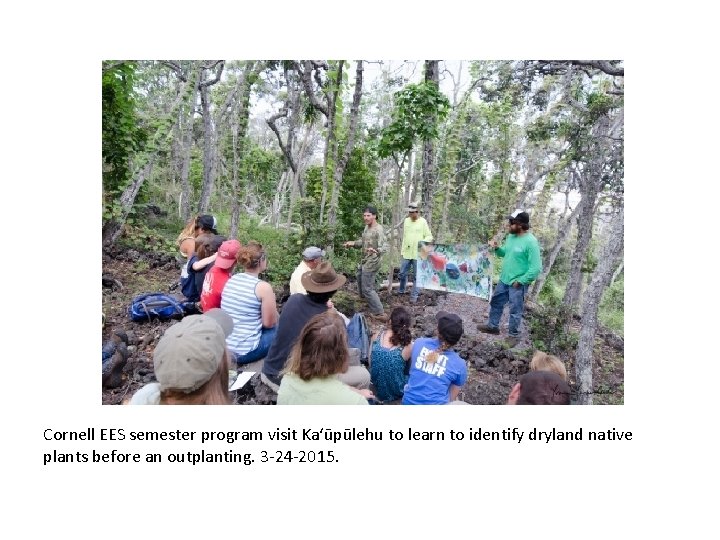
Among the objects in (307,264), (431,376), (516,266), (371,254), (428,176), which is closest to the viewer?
(431,376)

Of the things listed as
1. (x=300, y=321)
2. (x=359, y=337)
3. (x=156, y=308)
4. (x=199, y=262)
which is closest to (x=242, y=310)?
(x=300, y=321)

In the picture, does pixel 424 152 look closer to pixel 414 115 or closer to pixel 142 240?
pixel 414 115

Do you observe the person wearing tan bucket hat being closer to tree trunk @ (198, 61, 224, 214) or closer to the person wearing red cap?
the person wearing red cap

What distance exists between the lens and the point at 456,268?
655cm

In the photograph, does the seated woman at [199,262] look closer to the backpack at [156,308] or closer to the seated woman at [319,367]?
the backpack at [156,308]

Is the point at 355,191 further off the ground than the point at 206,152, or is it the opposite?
the point at 206,152

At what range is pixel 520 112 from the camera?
28.9 ft

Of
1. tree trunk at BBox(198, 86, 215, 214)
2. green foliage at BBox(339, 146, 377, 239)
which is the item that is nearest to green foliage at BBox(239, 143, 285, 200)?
tree trunk at BBox(198, 86, 215, 214)

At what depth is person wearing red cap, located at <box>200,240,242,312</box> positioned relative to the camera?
4.43 meters

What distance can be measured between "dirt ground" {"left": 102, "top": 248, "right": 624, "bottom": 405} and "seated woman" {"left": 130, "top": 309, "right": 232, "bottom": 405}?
50.6 inches

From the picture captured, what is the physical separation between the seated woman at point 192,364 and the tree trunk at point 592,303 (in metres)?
3.98

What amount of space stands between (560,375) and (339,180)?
458 cm

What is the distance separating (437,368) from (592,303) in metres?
2.33

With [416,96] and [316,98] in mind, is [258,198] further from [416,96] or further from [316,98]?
[416,96]
